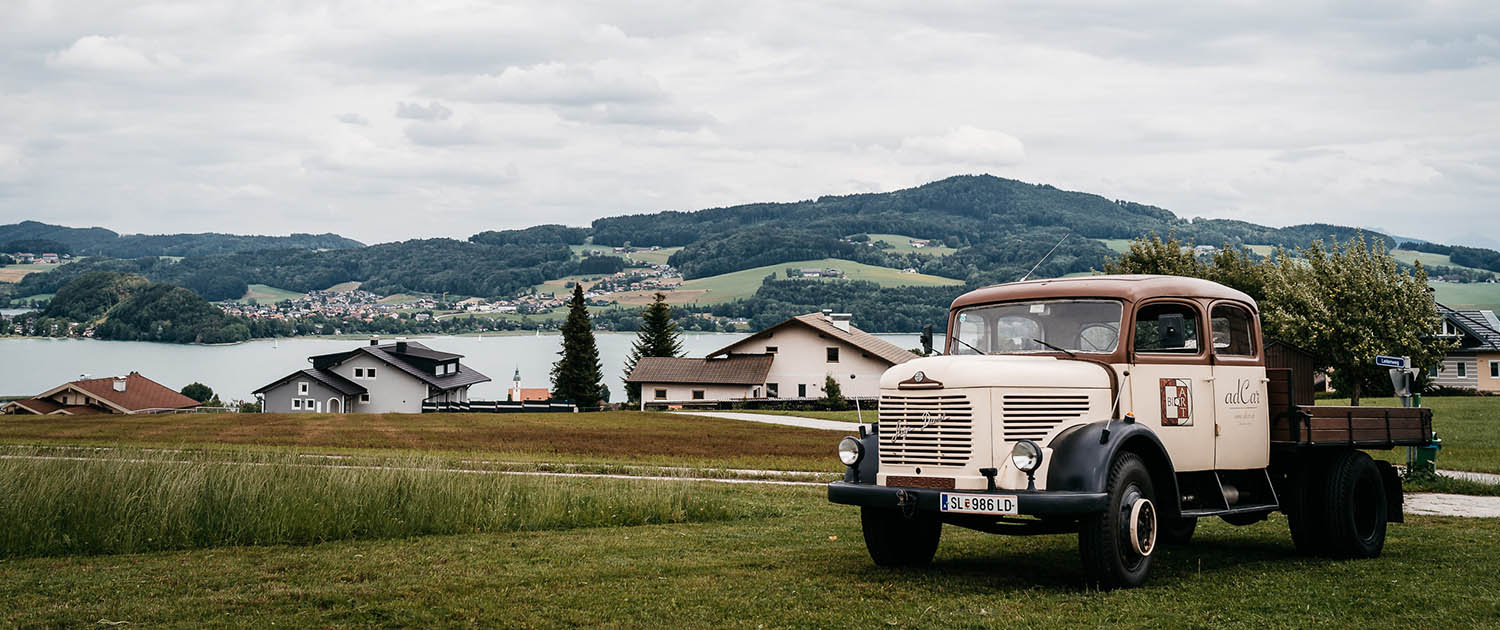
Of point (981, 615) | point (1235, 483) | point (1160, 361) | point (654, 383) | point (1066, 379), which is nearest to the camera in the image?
point (981, 615)

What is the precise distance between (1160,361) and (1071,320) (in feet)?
2.78

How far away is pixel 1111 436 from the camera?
8.79 metres

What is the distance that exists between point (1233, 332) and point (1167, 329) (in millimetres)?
1065

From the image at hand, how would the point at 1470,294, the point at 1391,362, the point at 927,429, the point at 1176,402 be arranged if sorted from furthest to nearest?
the point at 1470,294
the point at 1391,362
the point at 1176,402
the point at 927,429

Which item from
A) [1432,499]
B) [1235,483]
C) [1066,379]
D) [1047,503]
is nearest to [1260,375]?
[1235,483]

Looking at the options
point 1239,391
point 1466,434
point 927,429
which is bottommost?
point 1466,434

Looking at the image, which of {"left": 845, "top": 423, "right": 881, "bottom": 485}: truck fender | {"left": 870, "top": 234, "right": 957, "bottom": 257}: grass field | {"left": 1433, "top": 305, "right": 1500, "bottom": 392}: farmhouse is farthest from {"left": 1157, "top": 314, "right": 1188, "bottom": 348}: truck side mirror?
{"left": 870, "top": 234, "right": 957, "bottom": 257}: grass field

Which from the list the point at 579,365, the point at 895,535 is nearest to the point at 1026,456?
the point at 895,535

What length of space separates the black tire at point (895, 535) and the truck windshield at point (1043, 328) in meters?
1.62

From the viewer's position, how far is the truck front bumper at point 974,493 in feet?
27.4

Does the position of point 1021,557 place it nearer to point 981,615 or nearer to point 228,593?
point 981,615

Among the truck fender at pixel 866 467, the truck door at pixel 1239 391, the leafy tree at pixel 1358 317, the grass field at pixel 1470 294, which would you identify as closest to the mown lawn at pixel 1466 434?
the leafy tree at pixel 1358 317

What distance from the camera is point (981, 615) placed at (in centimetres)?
785

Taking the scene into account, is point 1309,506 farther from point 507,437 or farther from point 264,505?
point 507,437
